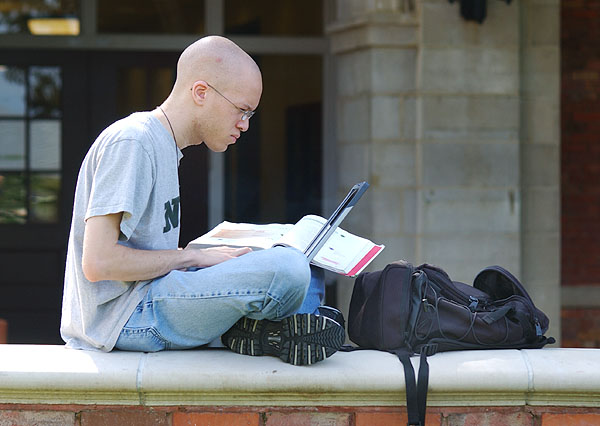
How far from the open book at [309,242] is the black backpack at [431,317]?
0.11 m

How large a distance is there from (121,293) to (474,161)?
3667 millimetres

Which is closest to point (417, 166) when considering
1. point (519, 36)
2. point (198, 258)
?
point (519, 36)

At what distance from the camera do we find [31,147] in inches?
274

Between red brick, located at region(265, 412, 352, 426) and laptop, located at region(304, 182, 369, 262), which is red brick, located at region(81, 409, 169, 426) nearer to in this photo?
red brick, located at region(265, 412, 352, 426)

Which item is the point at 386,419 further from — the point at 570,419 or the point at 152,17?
the point at 152,17

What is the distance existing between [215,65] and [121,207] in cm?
54

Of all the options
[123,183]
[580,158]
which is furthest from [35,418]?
[580,158]

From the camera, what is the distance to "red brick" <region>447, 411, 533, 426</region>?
272 cm

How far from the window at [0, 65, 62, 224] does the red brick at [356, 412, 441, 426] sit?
476 cm

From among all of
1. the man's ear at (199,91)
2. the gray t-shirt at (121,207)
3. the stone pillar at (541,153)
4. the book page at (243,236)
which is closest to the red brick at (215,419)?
the gray t-shirt at (121,207)

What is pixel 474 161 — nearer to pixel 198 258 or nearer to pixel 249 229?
pixel 249 229

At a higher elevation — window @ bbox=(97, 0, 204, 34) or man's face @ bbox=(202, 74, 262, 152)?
window @ bbox=(97, 0, 204, 34)

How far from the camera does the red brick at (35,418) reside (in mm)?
2695

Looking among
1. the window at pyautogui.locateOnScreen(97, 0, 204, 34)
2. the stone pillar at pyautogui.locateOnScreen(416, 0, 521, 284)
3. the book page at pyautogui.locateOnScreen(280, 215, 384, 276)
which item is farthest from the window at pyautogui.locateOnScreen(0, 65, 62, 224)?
the book page at pyautogui.locateOnScreen(280, 215, 384, 276)
